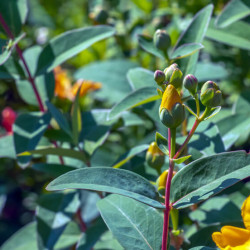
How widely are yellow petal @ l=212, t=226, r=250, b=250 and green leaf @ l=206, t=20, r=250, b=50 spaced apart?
0.57m

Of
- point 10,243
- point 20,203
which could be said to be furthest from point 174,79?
point 20,203

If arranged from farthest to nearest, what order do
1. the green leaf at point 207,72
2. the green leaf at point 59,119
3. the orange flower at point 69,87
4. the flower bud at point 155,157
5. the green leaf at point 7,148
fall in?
the orange flower at point 69,87 → the green leaf at point 207,72 → the green leaf at point 7,148 → the green leaf at point 59,119 → the flower bud at point 155,157

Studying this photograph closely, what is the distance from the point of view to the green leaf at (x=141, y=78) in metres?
0.98

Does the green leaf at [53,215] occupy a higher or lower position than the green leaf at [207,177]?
lower

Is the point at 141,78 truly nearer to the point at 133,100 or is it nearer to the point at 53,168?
the point at 133,100

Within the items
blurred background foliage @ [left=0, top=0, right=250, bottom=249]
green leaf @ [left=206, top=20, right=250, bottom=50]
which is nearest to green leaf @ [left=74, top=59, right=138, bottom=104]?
blurred background foliage @ [left=0, top=0, right=250, bottom=249]

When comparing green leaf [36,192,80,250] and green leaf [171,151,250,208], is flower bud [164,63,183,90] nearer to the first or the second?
green leaf [171,151,250,208]

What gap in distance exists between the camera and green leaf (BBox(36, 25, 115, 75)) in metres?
1.02

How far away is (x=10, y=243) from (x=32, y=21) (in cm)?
97

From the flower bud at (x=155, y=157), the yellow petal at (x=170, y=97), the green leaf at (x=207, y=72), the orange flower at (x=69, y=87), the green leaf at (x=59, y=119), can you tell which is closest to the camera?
the yellow petal at (x=170, y=97)

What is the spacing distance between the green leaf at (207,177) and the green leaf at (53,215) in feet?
1.21

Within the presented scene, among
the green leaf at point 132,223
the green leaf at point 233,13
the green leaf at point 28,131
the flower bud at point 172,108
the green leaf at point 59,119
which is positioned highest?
the flower bud at point 172,108

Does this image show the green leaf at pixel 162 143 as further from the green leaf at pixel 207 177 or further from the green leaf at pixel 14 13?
the green leaf at pixel 14 13

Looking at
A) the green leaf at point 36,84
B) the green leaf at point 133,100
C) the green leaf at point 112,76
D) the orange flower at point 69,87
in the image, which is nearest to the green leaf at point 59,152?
the green leaf at point 133,100
